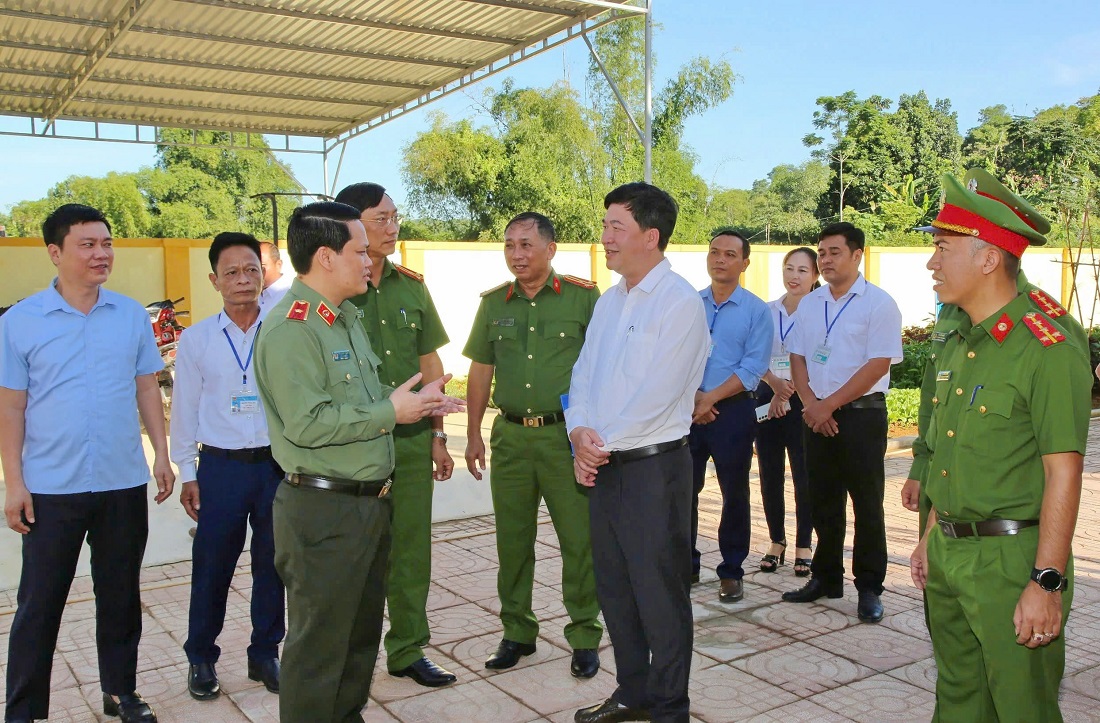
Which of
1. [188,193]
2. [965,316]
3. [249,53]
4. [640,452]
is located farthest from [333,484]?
[188,193]

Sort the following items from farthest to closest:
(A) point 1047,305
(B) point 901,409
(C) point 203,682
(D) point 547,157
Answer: (D) point 547,157, (B) point 901,409, (C) point 203,682, (A) point 1047,305

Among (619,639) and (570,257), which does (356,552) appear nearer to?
(619,639)

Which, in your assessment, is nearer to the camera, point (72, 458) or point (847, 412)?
point (72, 458)

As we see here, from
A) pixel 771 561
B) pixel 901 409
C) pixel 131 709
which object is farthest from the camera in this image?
pixel 901 409

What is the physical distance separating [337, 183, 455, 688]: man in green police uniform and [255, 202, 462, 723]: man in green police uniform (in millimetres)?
905

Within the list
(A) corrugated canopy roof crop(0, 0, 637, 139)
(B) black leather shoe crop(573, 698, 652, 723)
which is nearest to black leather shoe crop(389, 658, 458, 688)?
(B) black leather shoe crop(573, 698, 652, 723)

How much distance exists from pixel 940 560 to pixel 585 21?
31.3ft

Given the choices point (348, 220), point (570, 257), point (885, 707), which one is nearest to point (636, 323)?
point (348, 220)

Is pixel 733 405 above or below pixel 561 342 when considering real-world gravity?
below

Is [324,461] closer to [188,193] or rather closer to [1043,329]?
[1043,329]

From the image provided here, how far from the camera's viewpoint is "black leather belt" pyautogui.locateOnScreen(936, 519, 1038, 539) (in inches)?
91.9

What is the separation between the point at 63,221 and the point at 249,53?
9.80 metres

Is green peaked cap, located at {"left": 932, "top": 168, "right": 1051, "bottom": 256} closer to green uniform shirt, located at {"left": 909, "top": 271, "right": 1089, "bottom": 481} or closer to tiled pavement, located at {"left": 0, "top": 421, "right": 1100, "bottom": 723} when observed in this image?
green uniform shirt, located at {"left": 909, "top": 271, "right": 1089, "bottom": 481}

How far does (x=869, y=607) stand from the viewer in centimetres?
432
